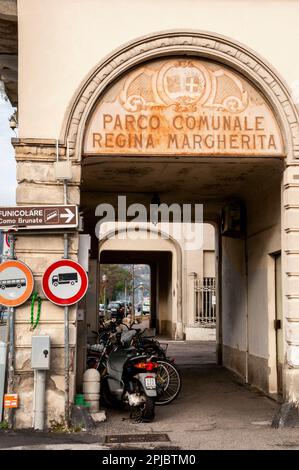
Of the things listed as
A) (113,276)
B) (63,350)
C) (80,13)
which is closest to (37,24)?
(80,13)

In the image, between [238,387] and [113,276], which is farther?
[113,276]

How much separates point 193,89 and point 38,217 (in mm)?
2757

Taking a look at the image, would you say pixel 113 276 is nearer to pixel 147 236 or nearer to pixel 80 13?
→ pixel 147 236

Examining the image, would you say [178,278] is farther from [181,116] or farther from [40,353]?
[40,353]

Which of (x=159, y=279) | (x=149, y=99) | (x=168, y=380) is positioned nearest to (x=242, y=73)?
(x=149, y=99)

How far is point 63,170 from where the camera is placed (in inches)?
327

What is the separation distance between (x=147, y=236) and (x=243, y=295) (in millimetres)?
13185

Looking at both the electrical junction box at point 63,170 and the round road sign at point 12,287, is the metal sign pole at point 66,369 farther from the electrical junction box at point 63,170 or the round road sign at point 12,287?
the electrical junction box at point 63,170

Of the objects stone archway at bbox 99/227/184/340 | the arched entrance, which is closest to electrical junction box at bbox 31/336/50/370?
the arched entrance

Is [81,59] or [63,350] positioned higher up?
[81,59]

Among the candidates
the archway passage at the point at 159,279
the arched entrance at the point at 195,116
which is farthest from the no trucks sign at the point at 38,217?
the archway passage at the point at 159,279
